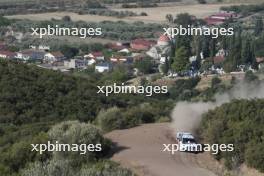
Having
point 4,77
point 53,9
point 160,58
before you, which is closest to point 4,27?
point 53,9

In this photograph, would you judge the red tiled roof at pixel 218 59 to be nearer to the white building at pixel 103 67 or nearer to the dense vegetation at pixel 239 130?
the white building at pixel 103 67

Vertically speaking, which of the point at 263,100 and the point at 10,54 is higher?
the point at 263,100

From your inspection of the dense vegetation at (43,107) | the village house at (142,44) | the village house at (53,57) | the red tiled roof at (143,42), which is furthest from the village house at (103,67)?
the dense vegetation at (43,107)

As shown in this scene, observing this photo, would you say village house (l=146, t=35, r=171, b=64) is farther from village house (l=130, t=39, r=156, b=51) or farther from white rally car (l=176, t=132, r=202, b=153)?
white rally car (l=176, t=132, r=202, b=153)

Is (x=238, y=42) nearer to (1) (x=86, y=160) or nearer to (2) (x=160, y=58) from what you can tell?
(2) (x=160, y=58)

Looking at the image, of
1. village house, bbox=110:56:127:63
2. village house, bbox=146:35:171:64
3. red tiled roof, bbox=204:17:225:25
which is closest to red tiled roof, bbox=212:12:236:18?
red tiled roof, bbox=204:17:225:25

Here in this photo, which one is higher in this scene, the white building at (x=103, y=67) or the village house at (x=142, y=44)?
the white building at (x=103, y=67)
